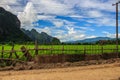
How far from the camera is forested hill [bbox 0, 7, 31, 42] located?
399 ft

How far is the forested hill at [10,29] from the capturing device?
122 m

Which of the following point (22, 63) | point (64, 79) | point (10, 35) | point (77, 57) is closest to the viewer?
point (64, 79)

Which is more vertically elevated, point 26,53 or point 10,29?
point 10,29

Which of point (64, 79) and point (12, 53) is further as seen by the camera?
point (12, 53)

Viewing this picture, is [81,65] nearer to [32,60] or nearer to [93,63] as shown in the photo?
[93,63]

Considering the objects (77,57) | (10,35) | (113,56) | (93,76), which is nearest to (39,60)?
(77,57)

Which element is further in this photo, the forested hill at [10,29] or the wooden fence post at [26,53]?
the forested hill at [10,29]

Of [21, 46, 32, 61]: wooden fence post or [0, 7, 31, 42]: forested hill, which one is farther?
[0, 7, 31, 42]: forested hill

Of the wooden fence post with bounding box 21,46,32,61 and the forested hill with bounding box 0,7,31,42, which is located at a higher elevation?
the forested hill with bounding box 0,7,31,42

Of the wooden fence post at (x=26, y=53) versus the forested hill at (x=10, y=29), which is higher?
the forested hill at (x=10, y=29)

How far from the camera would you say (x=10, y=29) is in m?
138

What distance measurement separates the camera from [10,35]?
128 metres

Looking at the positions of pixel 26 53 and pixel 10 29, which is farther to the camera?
pixel 10 29

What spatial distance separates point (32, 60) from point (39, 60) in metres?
2.00
